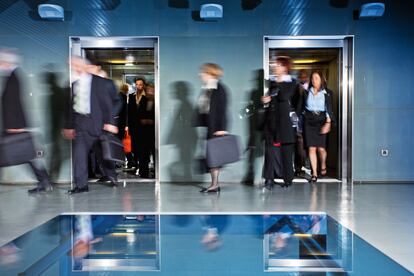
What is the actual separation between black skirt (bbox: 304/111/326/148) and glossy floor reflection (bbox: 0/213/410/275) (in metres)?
2.53

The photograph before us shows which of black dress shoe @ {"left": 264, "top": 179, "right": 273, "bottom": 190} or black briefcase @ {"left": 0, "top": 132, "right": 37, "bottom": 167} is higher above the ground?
black briefcase @ {"left": 0, "top": 132, "right": 37, "bottom": 167}

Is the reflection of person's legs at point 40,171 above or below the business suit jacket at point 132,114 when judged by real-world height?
below

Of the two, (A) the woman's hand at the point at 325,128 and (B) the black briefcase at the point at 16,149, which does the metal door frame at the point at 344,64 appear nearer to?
(A) the woman's hand at the point at 325,128

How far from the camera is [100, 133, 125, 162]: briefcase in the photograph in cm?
608

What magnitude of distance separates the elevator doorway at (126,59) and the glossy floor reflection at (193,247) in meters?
3.11

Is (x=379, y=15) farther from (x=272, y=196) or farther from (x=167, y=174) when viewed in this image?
(x=167, y=174)

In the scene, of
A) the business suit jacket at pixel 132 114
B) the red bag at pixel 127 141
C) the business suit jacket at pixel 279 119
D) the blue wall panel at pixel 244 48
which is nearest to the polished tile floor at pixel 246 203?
the blue wall panel at pixel 244 48

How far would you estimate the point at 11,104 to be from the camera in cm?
523

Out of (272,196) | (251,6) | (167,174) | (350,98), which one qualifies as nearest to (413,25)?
(350,98)

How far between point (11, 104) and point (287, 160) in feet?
12.5

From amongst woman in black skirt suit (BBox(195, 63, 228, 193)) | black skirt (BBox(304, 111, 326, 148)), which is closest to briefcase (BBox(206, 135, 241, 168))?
woman in black skirt suit (BBox(195, 63, 228, 193))

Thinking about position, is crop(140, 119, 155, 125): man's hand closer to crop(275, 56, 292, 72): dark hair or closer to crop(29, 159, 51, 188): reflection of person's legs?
crop(29, 159, 51, 188): reflection of person's legs

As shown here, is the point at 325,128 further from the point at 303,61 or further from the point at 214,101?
the point at 303,61

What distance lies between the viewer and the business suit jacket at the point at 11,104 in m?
5.23
